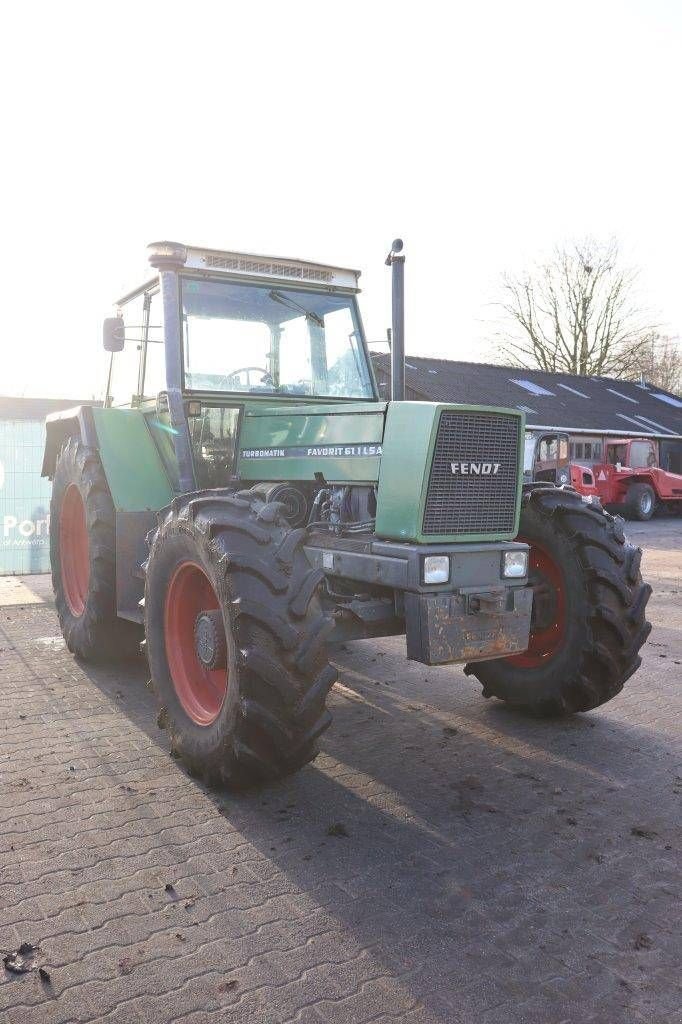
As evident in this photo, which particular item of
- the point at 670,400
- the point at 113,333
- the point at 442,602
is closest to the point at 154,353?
the point at 113,333

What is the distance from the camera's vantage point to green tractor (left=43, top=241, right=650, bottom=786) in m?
3.79

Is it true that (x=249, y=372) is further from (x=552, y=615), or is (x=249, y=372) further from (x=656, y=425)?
(x=656, y=425)

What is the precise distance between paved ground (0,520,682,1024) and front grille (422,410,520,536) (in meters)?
1.24

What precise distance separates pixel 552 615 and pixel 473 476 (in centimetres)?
127

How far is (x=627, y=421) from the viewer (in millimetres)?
30047

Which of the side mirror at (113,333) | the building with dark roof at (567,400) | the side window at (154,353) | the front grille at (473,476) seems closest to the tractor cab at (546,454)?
the building with dark roof at (567,400)

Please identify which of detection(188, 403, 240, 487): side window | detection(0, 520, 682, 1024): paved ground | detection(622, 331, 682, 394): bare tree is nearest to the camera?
detection(0, 520, 682, 1024): paved ground

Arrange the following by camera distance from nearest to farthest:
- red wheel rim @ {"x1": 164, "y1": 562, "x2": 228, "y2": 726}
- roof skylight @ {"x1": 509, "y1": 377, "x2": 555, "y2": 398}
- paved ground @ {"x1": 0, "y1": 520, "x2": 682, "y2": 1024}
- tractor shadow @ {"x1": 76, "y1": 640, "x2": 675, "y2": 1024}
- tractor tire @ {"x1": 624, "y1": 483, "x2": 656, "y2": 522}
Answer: paved ground @ {"x1": 0, "y1": 520, "x2": 682, "y2": 1024}, tractor shadow @ {"x1": 76, "y1": 640, "x2": 675, "y2": 1024}, red wheel rim @ {"x1": 164, "y1": 562, "x2": 228, "y2": 726}, tractor tire @ {"x1": 624, "y1": 483, "x2": 656, "y2": 522}, roof skylight @ {"x1": 509, "y1": 377, "x2": 555, "y2": 398}

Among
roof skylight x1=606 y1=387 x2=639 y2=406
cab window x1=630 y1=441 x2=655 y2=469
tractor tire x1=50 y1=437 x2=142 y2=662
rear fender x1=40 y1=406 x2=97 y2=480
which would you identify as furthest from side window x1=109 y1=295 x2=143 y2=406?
roof skylight x1=606 y1=387 x2=639 y2=406

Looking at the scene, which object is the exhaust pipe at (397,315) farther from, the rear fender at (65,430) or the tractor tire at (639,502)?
the tractor tire at (639,502)

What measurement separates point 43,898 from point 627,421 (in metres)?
29.4

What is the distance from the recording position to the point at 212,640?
4051 mm

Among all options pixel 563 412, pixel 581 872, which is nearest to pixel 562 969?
pixel 581 872

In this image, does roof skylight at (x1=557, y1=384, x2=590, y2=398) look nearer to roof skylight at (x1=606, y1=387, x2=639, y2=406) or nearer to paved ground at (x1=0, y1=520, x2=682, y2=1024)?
roof skylight at (x1=606, y1=387, x2=639, y2=406)
